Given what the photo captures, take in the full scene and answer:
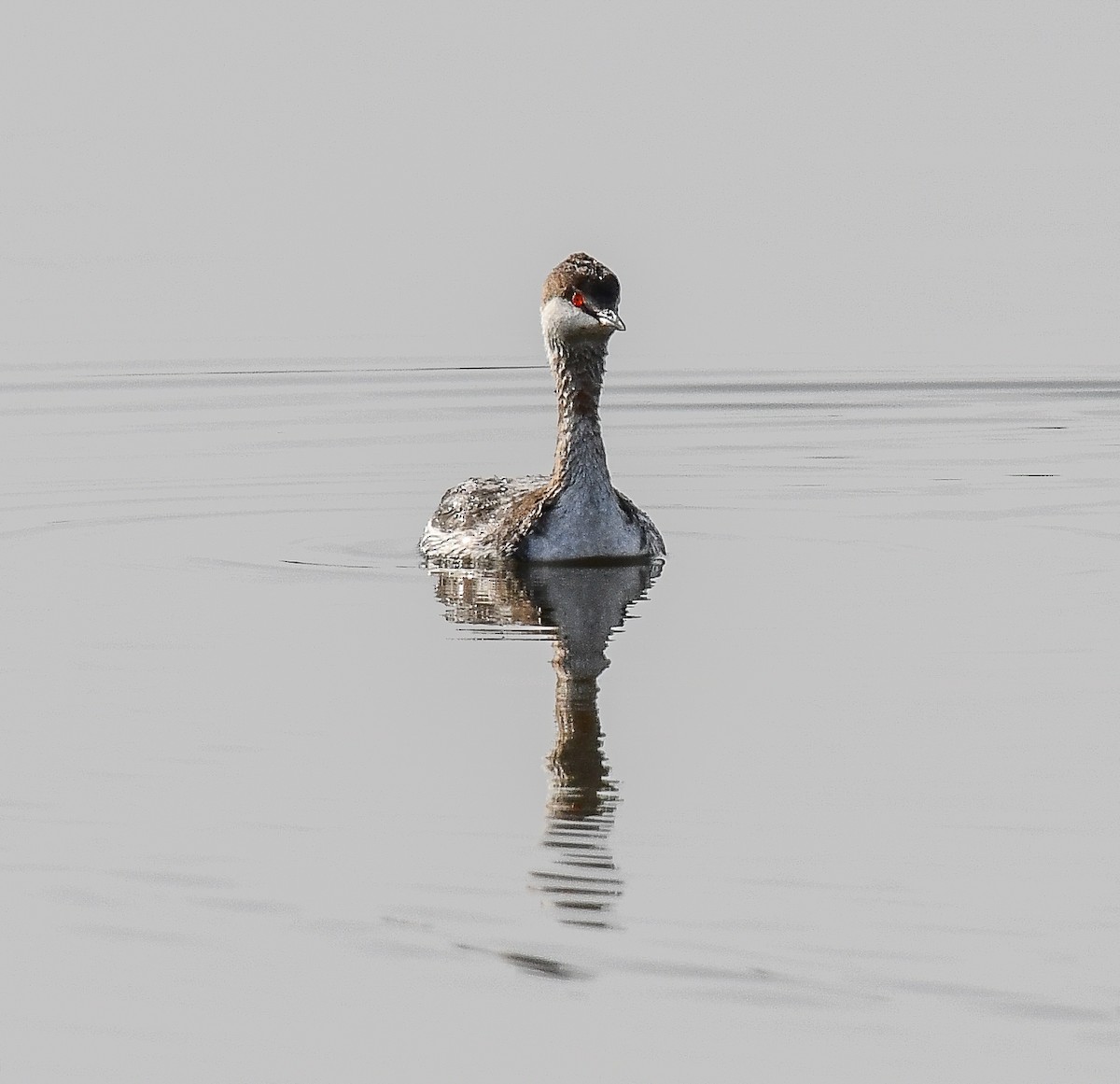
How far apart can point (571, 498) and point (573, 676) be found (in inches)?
153

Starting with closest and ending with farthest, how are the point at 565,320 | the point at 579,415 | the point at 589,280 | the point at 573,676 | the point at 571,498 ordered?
the point at 573,676
the point at 589,280
the point at 571,498
the point at 565,320
the point at 579,415

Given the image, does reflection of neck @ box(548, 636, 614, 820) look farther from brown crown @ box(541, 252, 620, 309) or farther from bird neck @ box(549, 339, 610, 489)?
brown crown @ box(541, 252, 620, 309)

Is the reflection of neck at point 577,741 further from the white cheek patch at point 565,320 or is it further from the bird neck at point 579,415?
the white cheek patch at point 565,320

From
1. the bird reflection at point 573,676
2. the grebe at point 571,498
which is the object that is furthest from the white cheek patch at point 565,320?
the bird reflection at point 573,676

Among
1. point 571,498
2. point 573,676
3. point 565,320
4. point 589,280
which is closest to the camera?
point 573,676

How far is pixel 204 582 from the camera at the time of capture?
1575 cm

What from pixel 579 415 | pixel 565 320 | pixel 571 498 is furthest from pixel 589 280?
pixel 571 498

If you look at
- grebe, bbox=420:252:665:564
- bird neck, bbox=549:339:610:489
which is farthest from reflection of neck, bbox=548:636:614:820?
bird neck, bbox=549:339:610:489

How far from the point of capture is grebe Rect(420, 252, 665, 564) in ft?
54.3

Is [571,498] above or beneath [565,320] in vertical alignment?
beneath

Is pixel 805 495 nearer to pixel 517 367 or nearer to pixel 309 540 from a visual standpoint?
pixel 309 540

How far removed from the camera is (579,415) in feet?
56.2

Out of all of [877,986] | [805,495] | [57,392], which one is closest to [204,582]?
[805,495]

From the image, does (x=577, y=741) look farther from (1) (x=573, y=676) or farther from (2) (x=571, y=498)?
(2) (x=571, y=498)
